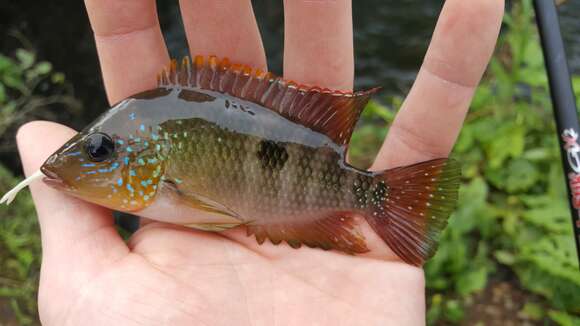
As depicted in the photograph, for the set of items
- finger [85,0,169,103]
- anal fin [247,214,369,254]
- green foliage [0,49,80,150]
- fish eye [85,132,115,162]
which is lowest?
anal fin [247,214,369,254]

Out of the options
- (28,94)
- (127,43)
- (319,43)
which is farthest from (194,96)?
(28,94)

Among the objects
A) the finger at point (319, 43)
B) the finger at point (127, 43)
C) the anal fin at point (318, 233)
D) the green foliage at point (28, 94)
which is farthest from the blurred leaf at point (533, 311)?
the green foliage at point (28, 94)

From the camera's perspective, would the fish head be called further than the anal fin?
No

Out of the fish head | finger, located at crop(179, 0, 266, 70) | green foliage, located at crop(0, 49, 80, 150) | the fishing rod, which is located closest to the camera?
the fish head

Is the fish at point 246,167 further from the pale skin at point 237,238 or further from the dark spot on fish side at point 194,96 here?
the pale skin at point 237,238

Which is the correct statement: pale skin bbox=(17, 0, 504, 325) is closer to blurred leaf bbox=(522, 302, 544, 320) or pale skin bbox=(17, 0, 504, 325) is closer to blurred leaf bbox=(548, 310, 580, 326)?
blurred leaf bbox=(548, 310, 580, 326)

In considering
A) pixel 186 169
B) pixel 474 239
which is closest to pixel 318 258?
pixel 186 169

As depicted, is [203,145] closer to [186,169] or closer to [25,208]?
[186,169]

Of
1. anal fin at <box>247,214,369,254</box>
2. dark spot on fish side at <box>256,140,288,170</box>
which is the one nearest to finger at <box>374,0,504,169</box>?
anal fin at <box>247,214,369,254</box>
